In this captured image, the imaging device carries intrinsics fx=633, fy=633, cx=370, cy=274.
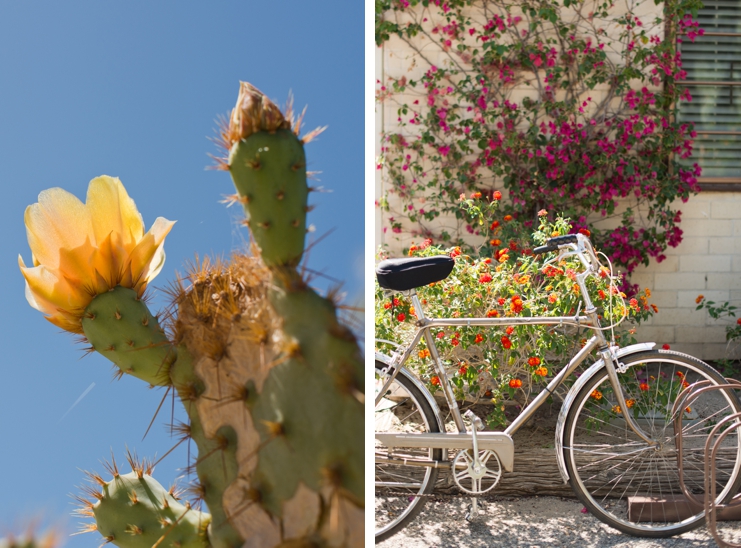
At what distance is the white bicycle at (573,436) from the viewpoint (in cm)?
186

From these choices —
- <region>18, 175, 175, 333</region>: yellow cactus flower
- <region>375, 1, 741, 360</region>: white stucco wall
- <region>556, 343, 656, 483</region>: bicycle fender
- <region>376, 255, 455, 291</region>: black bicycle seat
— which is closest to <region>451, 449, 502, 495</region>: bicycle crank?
<region>556, 343, 656, 483</region>: bicycle fender

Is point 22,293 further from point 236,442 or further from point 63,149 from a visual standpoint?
point 236,442

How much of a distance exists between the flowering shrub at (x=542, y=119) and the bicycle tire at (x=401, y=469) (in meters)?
1.64

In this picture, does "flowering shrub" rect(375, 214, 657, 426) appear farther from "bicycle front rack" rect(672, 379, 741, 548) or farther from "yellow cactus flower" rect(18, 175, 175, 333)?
"yellow cactus flower" rect(18, 175, 175, 333)

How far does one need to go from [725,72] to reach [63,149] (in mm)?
4176

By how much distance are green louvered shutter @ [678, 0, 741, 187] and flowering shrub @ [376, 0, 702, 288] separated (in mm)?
138

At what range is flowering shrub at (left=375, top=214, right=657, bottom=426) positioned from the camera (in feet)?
7.49

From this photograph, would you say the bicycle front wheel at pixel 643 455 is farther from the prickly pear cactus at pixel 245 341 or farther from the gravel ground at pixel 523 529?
the prickly pear cactus at pixel 245 341

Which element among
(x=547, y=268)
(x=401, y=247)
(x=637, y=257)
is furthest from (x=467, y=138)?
(x=547, y=268)

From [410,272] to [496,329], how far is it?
27.3 inches

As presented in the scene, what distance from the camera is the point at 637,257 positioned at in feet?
12.0

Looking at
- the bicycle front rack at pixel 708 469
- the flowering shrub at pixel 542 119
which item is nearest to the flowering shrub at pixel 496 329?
the bicycle front rack at pixel 708 469

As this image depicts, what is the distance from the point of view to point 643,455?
83.4 inches

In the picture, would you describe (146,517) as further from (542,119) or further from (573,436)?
(542,119)
